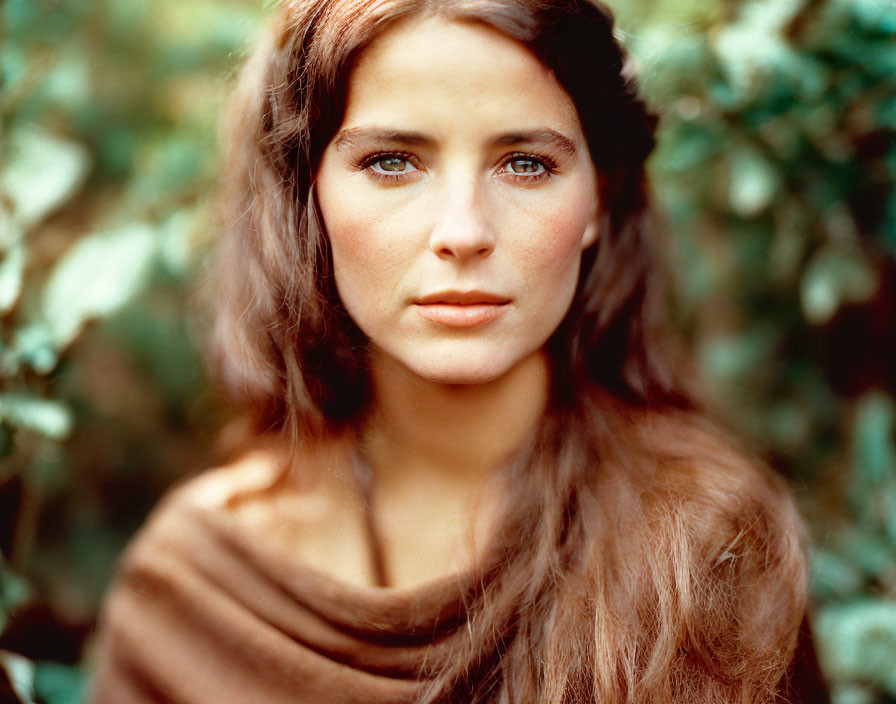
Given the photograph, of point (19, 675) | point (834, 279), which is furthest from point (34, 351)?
point (834, 279)

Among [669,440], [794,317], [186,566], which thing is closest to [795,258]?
[794,317]

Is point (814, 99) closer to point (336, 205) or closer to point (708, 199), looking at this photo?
point (708, 199)

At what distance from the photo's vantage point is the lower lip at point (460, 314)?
3.74 feet

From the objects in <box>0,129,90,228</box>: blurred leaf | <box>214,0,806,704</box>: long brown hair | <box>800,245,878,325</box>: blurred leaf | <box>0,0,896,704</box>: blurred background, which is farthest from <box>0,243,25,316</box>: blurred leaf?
<box>800,245,878,325</box>: blurred leaf

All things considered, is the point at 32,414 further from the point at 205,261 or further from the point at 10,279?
the point at 205,261

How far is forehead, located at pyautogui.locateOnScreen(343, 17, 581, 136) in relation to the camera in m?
1.11

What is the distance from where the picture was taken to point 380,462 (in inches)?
54.8

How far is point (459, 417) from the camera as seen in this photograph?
1.32 metres

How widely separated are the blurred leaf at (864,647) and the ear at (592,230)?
0.82m

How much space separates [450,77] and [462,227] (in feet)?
0.63

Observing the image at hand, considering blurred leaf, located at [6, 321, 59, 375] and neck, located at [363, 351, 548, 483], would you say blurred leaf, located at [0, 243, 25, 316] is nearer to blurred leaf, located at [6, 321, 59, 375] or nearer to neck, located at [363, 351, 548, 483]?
blurred leaf, located at [6, 321, 59, 375]

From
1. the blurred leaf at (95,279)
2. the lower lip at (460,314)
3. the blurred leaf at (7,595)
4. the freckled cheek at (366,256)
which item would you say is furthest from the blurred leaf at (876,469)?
the blurred leaf at (7,595)

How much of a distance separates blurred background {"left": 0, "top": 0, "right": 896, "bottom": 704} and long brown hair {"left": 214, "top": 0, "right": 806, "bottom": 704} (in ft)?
0.95

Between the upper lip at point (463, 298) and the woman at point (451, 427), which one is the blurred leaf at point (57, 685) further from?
the upper lip at point (463, 298)
